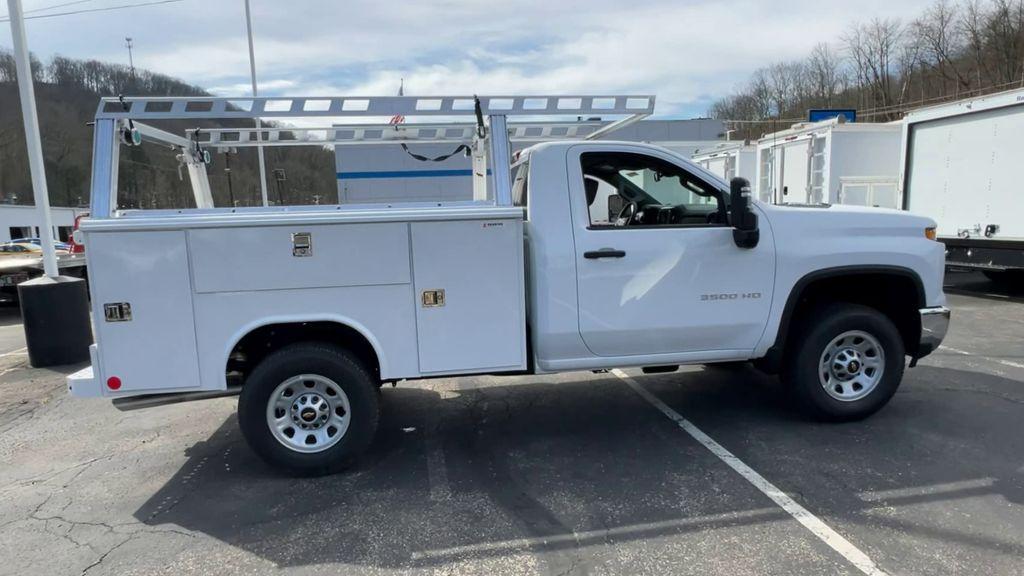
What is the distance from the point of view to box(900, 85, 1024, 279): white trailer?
939 centimetres

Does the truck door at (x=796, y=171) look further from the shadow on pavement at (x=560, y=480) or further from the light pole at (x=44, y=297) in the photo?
the light pole at (x=44, y=297)

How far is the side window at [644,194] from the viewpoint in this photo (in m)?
4.44

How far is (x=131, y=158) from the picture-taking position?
14.8 ft

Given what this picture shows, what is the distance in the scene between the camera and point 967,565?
2920mm

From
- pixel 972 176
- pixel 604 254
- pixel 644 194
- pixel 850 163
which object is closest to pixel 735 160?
pixel 850 163

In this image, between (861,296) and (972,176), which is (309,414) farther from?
(972,176)

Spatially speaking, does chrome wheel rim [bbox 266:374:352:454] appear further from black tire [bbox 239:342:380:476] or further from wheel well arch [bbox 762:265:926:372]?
wheel well arch [bbox 762:265:926:372]

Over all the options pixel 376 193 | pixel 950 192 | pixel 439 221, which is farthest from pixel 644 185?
pixel 950 192

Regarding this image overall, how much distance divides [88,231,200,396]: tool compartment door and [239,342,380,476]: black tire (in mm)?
383

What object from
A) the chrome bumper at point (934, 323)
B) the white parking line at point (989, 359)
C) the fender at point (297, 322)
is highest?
the fender at point (297, 322)

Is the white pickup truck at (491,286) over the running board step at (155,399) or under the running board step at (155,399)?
over

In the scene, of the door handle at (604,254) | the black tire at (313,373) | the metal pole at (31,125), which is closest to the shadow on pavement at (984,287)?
the door handle at (604,254)

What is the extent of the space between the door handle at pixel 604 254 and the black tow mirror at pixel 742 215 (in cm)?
79

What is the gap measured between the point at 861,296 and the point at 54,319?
27.5ft
